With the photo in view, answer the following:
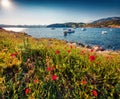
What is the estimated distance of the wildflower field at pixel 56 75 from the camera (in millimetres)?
7180

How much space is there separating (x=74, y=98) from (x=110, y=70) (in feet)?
5.57

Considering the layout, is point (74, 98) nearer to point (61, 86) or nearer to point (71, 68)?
point (61, 86)

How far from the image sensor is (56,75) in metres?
7.79

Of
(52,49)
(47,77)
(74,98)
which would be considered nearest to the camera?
(74,98)

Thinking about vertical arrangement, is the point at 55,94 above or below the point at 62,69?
below

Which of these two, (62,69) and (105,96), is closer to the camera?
(105,96)

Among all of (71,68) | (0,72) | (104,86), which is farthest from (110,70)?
(0,72)

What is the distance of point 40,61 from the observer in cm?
843

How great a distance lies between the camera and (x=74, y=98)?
277 inches

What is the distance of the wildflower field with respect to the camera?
718 centimetres

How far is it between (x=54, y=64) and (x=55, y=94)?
4.60 feet

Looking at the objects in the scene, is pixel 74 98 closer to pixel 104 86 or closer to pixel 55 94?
pixel 55 94

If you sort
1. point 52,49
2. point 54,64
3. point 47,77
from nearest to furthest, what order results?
point 47,77 → point 54,64 → point 52,49

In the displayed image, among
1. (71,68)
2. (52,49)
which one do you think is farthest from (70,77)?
(52,49)
